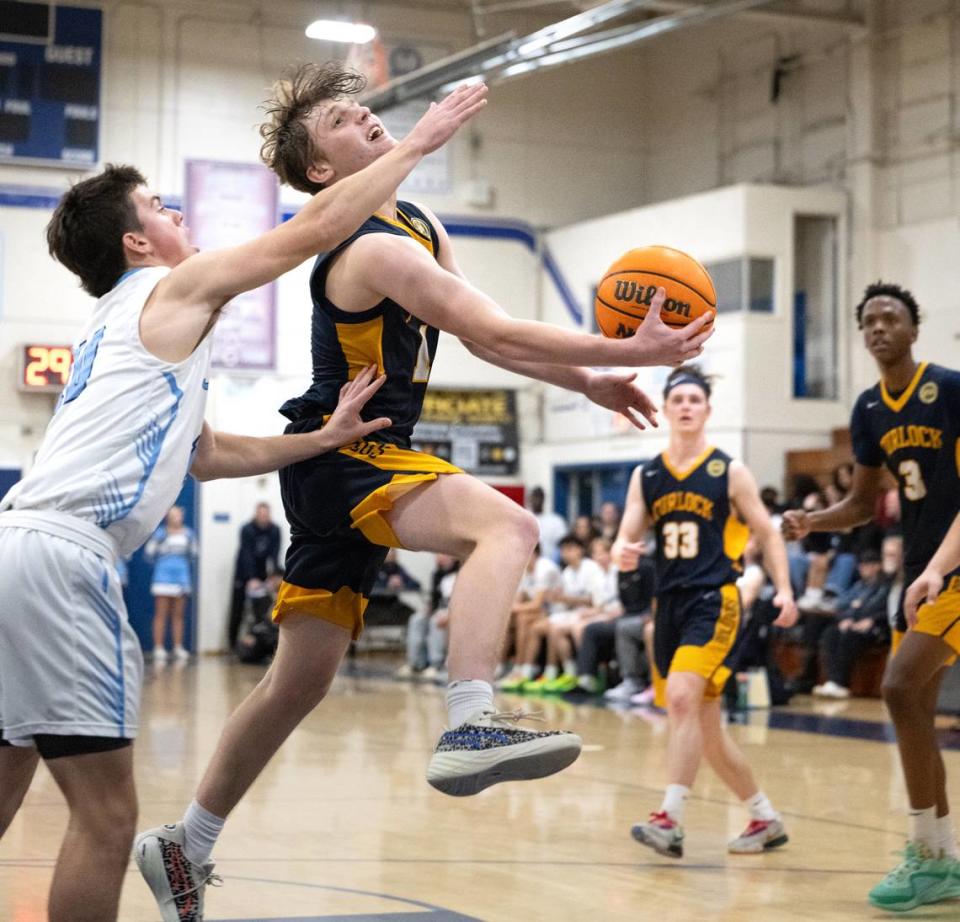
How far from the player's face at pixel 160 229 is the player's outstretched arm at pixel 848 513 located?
8.89 ft

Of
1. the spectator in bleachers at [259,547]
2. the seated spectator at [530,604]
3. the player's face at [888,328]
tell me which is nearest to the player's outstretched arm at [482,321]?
the player's face at [888,328]

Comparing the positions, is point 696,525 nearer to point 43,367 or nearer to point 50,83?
point 43,367

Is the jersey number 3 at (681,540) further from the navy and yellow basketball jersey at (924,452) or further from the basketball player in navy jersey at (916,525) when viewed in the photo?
the navy and yellow basketball jersey at (924,452)

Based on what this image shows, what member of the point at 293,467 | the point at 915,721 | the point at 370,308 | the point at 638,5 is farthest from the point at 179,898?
the point at 638,5

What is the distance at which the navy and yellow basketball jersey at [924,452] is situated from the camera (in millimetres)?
5297

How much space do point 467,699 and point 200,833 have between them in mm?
1015

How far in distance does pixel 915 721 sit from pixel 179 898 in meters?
2.43

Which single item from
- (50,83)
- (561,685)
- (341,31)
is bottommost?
(561,685)

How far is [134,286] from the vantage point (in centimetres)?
352

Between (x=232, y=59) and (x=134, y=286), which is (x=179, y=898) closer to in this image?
(x=134, y=286)

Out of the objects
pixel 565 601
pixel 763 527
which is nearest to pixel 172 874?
pixel 763 527

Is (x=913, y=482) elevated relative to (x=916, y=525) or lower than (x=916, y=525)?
elevated

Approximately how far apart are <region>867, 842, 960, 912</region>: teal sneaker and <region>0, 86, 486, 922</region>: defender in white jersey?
9.05 feet

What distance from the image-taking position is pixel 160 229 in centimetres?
363
